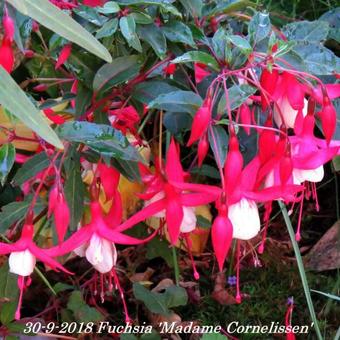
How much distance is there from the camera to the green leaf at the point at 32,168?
83 cm

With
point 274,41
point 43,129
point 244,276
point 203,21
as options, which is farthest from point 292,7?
point 43,129

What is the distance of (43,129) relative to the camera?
0.51 metres

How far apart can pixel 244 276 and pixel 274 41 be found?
665mm

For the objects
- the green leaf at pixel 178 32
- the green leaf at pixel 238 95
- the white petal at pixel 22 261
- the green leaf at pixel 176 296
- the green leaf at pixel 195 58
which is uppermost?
the green leaf at pixel 195 58

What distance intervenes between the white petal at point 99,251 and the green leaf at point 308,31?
333 mm

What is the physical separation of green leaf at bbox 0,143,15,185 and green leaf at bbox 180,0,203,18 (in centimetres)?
26

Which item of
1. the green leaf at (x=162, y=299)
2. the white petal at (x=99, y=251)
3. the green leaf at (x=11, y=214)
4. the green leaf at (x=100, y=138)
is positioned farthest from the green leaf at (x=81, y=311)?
the green leaf at (x=100, y=138)

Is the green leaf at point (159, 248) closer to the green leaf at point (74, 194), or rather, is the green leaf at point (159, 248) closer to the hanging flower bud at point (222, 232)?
the green leaf at point (74, 194)

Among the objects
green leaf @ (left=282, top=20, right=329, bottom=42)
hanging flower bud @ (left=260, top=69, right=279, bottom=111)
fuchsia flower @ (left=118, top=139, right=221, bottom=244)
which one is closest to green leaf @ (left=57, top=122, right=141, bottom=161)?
fuchsia flower @ (left=118, top=139, right=221, bottom=244)

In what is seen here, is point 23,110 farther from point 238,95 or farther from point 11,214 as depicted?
point 11,214

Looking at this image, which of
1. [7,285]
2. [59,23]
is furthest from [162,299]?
[59,23]

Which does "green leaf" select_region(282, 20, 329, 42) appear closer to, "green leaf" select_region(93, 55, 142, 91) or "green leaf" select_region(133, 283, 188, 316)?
"green leaf" select_region(93, 55, 142, 91)

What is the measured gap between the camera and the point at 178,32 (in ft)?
2.46

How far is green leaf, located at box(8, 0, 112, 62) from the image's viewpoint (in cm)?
54
